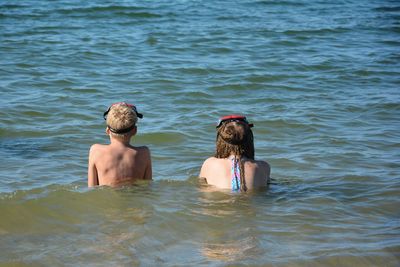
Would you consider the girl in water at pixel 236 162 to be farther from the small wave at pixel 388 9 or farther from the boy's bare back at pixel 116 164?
the small wave at pixel 388 9

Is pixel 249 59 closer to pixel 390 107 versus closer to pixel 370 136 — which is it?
pixel 390 107

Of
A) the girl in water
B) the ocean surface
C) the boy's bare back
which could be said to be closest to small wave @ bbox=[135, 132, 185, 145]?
the ocean surface

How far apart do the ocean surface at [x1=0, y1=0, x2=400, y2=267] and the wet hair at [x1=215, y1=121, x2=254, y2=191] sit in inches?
12.2

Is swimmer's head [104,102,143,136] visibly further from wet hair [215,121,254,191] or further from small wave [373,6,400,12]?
small wave [373,6,400,12]

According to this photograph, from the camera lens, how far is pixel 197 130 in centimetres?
816

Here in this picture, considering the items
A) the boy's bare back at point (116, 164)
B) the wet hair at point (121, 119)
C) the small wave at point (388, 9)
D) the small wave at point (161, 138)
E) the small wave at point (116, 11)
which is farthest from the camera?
the small wave at point (388, 9)

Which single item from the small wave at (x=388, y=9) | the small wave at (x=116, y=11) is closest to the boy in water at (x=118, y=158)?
the small wave at (x=116, y=11)

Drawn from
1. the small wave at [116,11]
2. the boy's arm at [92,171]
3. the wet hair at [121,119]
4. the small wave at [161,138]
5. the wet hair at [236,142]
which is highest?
the small wave at [116,11]

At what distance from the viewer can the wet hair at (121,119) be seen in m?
5.49

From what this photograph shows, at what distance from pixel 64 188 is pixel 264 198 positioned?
1.67m

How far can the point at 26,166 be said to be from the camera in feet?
22.2

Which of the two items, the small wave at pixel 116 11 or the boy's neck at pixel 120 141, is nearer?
the boy's neck at pixel 120 141

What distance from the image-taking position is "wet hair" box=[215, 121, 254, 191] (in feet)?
18.1

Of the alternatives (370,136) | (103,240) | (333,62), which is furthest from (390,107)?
(103,240)
